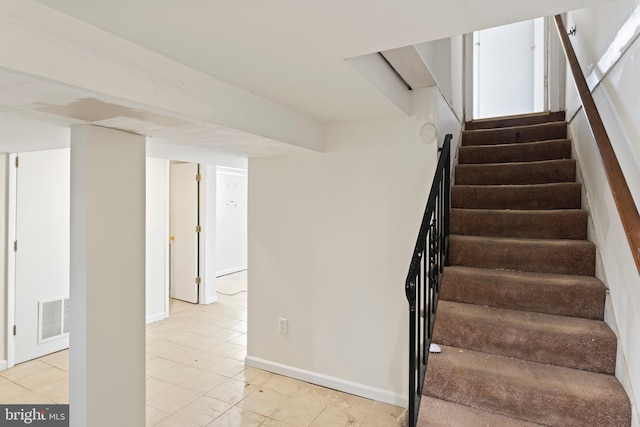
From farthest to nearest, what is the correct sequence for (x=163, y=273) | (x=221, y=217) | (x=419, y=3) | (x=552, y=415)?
1. (x=221, y=217)
2. (x=163, y=273)
3. (x=552, y=415)
4. (x=419, y=3)

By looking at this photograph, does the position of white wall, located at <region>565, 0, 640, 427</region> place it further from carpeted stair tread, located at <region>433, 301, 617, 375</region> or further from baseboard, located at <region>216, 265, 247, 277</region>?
baseboard, located at <region>216, 265, 247, 277</region>

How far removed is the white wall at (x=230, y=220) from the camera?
21.8 feet

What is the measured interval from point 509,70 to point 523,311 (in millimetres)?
3694

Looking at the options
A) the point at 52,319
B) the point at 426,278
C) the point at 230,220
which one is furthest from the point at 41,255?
the point at 230,220

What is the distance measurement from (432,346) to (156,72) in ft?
6.63

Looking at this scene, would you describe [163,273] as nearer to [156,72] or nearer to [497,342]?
[156,72]

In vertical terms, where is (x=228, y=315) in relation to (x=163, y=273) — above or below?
below

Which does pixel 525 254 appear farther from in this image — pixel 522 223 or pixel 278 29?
pixel 278 29

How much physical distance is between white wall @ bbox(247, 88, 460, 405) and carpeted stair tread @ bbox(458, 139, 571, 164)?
1.21 m

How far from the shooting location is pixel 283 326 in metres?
2.92

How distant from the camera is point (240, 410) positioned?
239 centimetres

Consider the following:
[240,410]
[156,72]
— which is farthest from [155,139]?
[240,410]

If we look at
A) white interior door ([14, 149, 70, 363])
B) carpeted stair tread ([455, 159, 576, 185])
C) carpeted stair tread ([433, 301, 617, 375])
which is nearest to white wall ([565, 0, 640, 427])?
carpeted stair tread ([433, 301, 617, 375])

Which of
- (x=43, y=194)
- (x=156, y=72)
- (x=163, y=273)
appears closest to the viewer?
(x=156, y=72)
